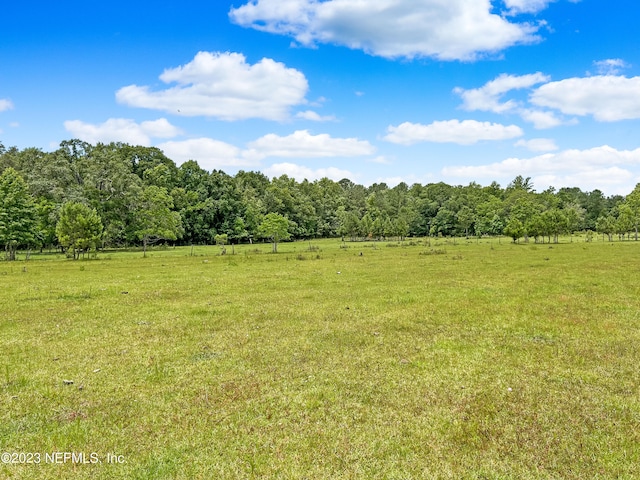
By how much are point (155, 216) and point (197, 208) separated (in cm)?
2608

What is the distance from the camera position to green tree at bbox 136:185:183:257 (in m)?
64.7

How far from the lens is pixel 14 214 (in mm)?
52438

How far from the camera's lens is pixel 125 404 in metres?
7.38

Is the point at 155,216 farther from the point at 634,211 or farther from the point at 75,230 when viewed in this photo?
the point at 634,211

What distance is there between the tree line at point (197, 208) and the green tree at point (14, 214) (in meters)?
0.16

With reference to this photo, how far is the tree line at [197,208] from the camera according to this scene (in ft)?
184

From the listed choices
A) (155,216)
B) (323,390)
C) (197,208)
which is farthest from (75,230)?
(323,390)

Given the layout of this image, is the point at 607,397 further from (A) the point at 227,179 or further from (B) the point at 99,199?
(A) the point at 227,179

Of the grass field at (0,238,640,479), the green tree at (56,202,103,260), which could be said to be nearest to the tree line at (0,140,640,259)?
the green tree at (56,202,103,260)

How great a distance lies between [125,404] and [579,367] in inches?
402

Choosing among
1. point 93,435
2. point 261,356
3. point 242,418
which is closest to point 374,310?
point 261,356

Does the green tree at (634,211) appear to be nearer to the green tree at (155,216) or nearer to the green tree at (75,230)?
the green tree at (155,216)

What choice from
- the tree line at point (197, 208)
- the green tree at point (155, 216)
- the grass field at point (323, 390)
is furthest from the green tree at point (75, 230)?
the grass field at point (323, 390)

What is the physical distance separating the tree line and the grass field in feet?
150
